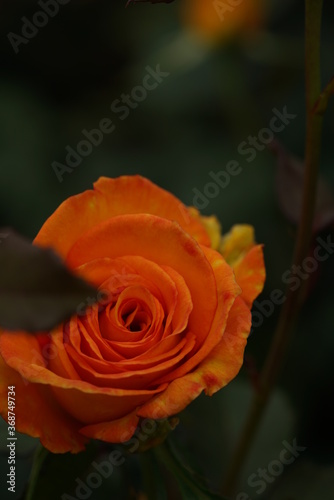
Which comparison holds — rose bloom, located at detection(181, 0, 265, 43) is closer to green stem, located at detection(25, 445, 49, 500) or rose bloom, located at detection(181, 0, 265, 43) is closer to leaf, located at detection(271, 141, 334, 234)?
leaf, located at detection(271, 141, 334, 234)

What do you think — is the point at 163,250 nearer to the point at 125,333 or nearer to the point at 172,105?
the point at 125,333

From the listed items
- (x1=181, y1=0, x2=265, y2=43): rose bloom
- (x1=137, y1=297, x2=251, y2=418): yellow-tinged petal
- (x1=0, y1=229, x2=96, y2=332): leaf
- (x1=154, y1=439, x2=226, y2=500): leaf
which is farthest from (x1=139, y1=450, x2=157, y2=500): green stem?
(x1=181, y1=0, x2=265, y2=43): rose bloom

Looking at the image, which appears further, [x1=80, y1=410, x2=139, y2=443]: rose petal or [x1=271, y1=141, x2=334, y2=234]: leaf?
[x1=271, y1=141, x2=334, y2=234]: leaf

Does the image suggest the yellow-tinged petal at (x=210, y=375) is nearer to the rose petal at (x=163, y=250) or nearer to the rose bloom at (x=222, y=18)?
the rose petal at (x=163, y=250)

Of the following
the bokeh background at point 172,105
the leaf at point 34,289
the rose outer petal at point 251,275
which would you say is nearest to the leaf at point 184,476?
the rose outer petal at point 251,275

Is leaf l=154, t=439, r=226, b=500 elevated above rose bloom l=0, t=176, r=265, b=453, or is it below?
below
